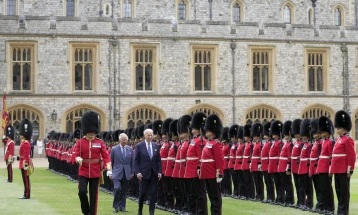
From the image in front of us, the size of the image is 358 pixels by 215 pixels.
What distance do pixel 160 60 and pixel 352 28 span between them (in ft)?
31.3

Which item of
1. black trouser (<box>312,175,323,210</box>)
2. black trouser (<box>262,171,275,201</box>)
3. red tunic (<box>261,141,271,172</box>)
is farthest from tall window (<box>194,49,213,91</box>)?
black trouser (<box>312,175,323,210</box>)

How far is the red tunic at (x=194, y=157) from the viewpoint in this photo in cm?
1417

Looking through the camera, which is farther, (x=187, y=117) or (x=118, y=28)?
(x=118, y=28)

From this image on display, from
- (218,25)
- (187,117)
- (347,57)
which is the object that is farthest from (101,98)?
(187,117)

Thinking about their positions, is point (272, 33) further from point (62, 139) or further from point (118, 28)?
point (62, 139)

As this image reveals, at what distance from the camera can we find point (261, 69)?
125ft

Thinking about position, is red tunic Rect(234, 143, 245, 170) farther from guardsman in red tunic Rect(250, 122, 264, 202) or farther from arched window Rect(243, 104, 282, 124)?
arched window Rect(243, 104, 282, 124)

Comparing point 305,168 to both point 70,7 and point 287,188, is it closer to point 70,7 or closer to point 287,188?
point 287,188

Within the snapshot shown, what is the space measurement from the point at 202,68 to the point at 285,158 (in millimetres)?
20863

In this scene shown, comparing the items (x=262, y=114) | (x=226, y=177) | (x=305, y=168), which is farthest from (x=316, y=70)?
(x=305, y=168)

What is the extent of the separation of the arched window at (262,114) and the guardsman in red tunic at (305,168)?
827 inches

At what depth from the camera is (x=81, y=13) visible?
4150 centimetres

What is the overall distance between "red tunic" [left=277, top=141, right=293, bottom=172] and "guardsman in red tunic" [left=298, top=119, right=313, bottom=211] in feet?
1.77

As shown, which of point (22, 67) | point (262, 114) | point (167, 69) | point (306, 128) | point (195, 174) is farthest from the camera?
point (262, 114)
